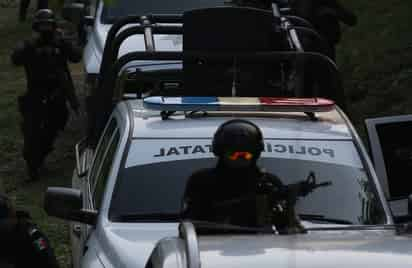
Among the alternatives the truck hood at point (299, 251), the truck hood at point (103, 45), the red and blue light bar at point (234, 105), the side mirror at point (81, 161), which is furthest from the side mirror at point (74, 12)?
the truck hood at point (299, 251)

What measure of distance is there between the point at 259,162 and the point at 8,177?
6.91m

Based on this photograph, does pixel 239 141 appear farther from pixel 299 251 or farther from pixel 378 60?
pixel 378 60

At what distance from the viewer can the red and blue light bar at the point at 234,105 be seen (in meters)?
6.73

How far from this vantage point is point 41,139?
12805 millimetres

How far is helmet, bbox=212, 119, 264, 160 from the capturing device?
5797mm

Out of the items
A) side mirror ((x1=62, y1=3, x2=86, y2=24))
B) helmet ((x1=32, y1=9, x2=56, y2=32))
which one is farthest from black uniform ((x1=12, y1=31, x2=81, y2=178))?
side mirror ((x1=62, y1=3, x2=86, y2=24))

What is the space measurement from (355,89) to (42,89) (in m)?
4.57

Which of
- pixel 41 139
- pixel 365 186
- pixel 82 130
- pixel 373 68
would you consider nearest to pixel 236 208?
pixel 365 186

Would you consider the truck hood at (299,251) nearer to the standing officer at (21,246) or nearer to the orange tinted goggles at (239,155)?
the orange tinted goggles at (239,155)

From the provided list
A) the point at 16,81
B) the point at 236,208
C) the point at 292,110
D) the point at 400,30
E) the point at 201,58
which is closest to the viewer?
the point at 236,208

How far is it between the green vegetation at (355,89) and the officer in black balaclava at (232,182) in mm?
3838

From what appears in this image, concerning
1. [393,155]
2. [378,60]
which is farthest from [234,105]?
[378,60]

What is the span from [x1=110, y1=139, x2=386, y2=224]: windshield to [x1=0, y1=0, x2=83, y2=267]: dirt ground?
312 cm

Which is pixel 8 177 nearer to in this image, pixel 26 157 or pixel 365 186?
pixel 26 157
